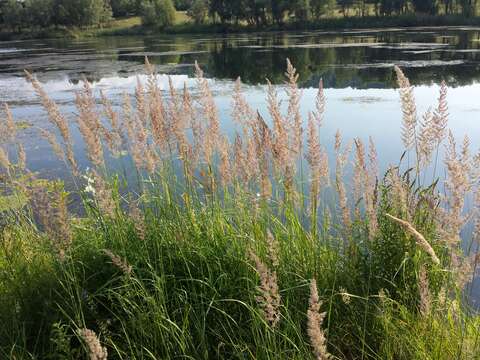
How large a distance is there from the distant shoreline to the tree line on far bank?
7.64 feet

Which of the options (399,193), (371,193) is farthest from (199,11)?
(399,193)

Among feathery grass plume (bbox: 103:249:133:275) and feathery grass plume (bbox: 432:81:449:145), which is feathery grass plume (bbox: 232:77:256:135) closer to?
feathery grass plume (bbox: 432:81:449:145)

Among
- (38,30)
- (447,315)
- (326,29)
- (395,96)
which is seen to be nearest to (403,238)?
(447,315)

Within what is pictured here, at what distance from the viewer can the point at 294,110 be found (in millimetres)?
3691

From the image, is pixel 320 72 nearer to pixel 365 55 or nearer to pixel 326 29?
pixel 365 55

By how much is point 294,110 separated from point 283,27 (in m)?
70.6

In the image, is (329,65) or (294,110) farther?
(329,65)

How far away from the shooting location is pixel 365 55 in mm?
28594

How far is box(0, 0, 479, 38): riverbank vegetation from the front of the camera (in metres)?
64.5

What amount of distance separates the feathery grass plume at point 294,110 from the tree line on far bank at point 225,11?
6742cm

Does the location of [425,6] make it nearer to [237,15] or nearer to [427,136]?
[237,15]

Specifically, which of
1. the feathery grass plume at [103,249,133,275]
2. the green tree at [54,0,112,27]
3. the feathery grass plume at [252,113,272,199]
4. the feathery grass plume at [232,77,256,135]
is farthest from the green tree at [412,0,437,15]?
the feathery grass plume at [103,249,133,275]

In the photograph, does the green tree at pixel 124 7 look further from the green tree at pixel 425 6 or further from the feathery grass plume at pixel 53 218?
the feathery grass plume at pixel 53 218

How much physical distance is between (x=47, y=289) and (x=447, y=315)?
3.08 m
